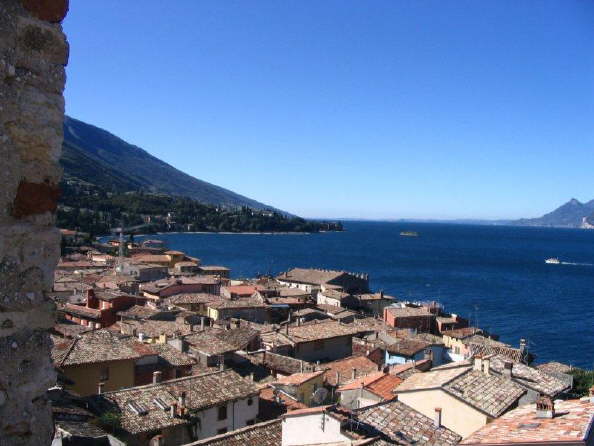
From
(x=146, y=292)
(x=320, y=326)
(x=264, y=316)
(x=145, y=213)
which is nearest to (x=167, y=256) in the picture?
(x=146, y=292)

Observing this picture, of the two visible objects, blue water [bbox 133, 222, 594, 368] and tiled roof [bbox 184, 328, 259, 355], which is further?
blue water [bbox 133, 222, 594, 368]

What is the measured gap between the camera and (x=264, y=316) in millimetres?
39531

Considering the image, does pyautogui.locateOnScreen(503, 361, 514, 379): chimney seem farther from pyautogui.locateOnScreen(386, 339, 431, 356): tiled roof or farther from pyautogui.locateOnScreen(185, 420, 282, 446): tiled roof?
pyautogui.locateOnScreen(386, 339, 431, 356): tiled roof

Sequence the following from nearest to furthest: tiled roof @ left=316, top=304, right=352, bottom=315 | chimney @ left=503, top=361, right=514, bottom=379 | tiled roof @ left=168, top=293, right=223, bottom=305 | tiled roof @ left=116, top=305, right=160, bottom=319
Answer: chimney @ left=503, top=361, right=514, bottom=379, tiled roof @ left=116, top=305, right=160, bottom=319, tiled roof @ left=168, top=293, right=223, bottom=305, tiled roof @ left=316, top=304, right=352, bottom=315

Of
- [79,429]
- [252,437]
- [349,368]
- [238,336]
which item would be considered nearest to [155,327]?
[238,336]

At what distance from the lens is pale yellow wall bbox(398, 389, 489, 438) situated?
14117mm

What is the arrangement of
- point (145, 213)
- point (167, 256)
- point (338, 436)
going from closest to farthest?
point (338, 436) < point (167, 256) < point (145, 213)

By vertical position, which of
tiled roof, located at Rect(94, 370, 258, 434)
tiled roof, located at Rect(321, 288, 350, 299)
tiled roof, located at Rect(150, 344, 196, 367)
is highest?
tiled roof, located at Rect(94, 370, 258, 434)

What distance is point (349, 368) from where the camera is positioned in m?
24.8

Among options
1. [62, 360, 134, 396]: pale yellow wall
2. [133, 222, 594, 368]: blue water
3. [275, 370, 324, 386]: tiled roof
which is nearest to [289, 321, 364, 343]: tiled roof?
[275, 370, 324, 386]: tiled roof

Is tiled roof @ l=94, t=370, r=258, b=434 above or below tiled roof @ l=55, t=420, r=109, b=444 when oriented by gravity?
below

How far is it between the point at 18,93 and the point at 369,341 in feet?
93.4

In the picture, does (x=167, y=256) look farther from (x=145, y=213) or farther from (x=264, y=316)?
(x=145, y=213)

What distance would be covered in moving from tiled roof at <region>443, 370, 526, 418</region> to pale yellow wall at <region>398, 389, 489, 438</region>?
18 cm
